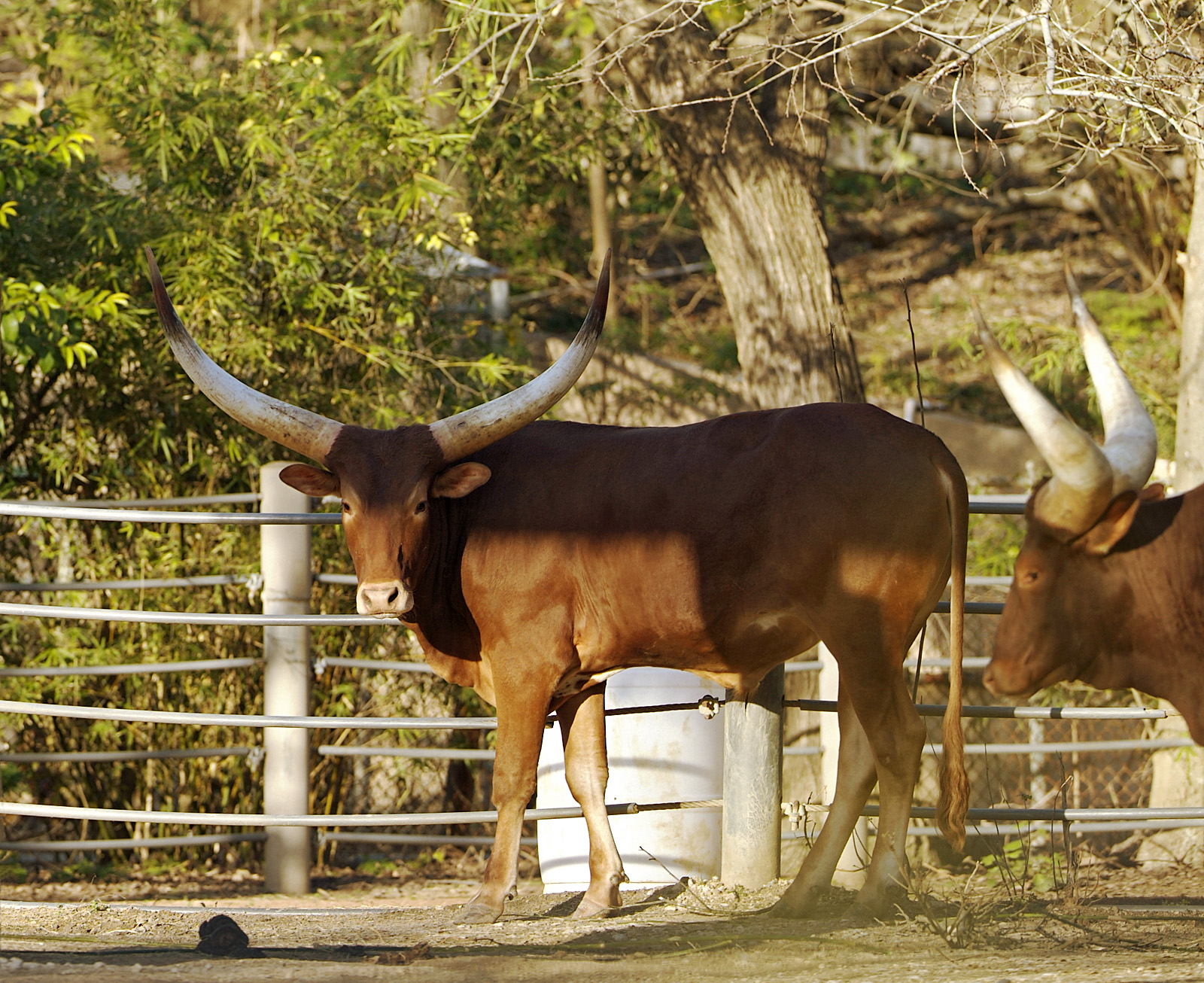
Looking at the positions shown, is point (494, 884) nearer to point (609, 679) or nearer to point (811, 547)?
point (609, 679)

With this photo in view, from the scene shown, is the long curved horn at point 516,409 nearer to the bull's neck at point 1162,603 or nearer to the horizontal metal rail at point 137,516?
Result: the horizontal metal rail at point 137,516

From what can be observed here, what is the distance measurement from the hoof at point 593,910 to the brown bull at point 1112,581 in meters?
1.68

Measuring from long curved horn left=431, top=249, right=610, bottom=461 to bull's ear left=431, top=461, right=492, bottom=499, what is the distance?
6 centimetres

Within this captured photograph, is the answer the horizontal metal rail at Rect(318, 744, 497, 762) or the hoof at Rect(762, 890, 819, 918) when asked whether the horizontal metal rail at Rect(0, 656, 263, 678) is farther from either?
the hoof at Rect(762, 890, 819, 918)

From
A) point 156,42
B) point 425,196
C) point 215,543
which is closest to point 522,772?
point 215,543

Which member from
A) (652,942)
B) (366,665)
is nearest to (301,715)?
(366,665)

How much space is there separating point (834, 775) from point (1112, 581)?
2.16 metres

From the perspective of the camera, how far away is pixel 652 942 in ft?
12.8

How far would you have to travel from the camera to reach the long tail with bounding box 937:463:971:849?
12.8ft

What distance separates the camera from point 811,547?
3.85 m

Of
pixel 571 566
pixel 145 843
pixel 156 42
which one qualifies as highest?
pixel 156 42

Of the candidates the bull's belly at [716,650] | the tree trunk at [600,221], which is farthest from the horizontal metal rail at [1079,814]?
the tree trunk at [600,221]

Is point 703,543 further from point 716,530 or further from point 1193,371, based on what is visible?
point 1193,371

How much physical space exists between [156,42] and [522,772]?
4308 millimetres
